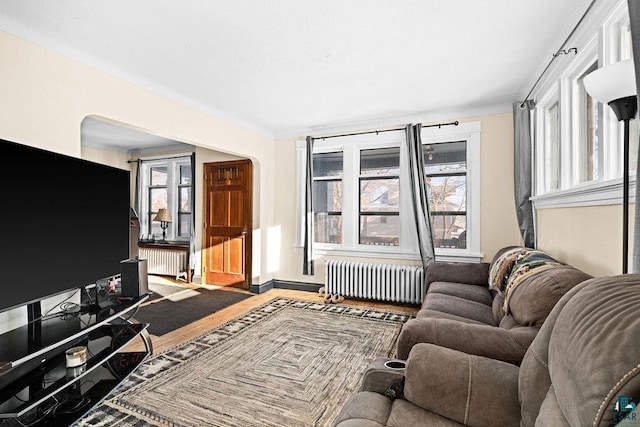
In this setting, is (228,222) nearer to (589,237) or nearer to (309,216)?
(309,216)

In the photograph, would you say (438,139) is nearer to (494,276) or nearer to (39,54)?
(494,276)

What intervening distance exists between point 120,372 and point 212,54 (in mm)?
2520

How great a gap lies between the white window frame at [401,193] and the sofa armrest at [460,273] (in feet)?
1.82

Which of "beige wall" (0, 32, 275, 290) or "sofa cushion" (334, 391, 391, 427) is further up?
"beige wall" (0, 32, 275, 290)

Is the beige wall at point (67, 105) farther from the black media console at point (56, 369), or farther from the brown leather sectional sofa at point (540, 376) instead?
the brown leather sectional sofa at point (540, 376)

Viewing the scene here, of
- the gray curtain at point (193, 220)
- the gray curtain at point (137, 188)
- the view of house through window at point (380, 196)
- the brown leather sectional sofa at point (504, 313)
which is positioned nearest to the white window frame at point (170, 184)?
the gray curtain at point (137, 188)

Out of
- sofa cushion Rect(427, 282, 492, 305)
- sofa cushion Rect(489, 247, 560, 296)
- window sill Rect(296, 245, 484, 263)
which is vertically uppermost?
sofa cushion Rect(489, 247, 560, 296)

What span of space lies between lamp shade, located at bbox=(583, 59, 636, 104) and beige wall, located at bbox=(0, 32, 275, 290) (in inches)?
132

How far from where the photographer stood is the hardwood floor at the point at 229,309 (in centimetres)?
303

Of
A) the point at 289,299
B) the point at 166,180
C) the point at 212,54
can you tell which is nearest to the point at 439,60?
the point at 212,54

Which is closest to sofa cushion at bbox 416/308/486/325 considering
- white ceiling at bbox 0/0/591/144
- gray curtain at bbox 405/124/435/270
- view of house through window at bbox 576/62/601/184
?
view of house through window at bbox 576/62/601/184

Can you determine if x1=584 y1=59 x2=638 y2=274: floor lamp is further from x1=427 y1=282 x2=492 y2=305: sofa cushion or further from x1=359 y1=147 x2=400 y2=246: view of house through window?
x1=359 y1=147 x2=400 y2=246: view of house through window

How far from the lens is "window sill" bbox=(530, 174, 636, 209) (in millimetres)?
1581

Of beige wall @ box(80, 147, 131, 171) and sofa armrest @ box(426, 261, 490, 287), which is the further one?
beige wall @ box(80, 147, 131, 171)
